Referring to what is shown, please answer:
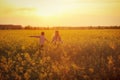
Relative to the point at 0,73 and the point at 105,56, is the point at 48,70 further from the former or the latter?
the point at 105,56

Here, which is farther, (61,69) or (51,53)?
(51,53)

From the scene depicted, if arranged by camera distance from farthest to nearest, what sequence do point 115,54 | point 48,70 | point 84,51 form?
point 84,51 → point 115,54 → point 48,70

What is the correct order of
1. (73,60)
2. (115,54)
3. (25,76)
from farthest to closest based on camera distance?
(115,54), (73,60), (25,76)

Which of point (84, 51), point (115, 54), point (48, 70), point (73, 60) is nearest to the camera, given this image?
point (48, 70)

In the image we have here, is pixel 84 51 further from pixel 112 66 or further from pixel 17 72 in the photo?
pixel 17 72

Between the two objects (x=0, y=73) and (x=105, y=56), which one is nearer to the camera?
(x=0, y=73)

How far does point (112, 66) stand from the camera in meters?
8.98

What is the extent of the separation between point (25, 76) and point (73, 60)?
2795 mm

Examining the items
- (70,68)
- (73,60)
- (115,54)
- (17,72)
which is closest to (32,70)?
(17,72)

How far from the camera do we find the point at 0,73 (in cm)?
853

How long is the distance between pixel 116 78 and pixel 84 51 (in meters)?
4.09

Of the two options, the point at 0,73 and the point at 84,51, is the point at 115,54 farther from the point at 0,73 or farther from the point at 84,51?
the point at 0,73

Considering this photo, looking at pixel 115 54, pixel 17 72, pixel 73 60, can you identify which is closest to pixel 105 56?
pixel 115 54

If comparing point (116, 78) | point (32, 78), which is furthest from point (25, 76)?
point (116, 78)
